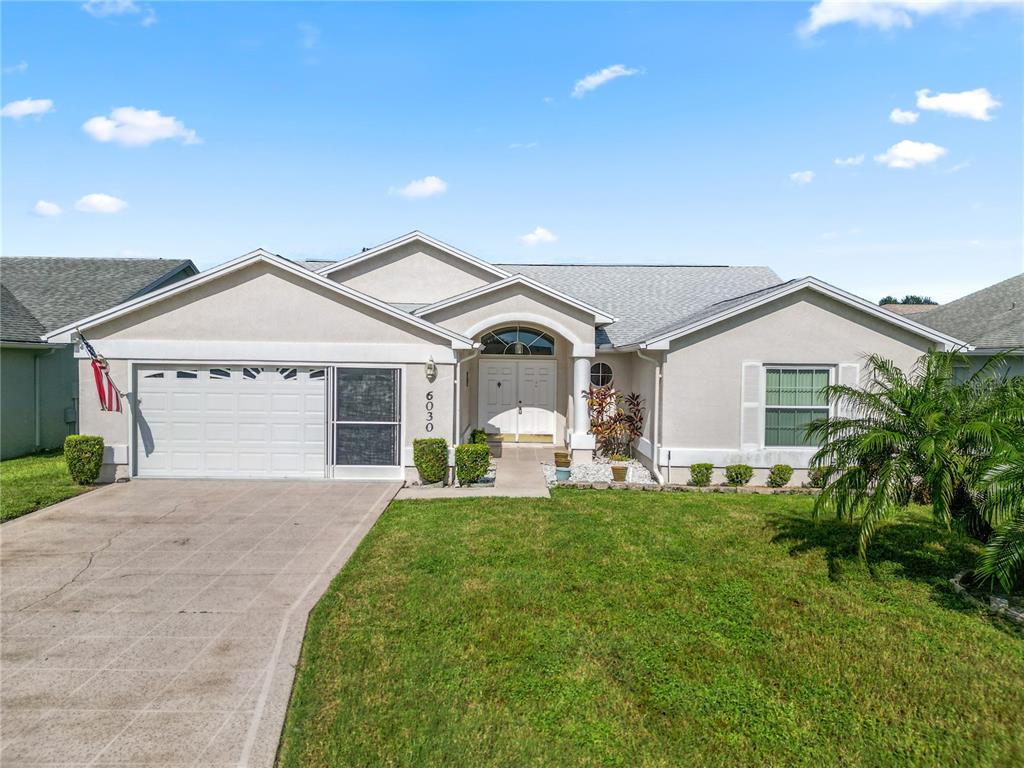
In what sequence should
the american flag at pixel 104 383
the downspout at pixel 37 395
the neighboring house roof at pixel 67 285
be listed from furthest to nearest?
the neighboring house roof at pixel 67 285 → the downspout at pixel 37 395 → the american flag at pixel 104 383

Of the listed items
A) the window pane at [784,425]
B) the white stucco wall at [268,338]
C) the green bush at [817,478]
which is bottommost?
the green bush at [817,478]

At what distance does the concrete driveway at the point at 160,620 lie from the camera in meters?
4.25

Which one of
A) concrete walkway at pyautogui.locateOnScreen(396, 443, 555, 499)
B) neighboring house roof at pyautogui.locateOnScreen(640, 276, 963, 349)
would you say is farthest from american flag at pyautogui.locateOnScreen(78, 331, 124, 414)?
neighboring house roof at pyautogui.locateOnScreen(640, 276, 963, 349)

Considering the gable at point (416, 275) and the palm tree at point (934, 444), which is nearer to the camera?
the palm tree at point (934, 444)

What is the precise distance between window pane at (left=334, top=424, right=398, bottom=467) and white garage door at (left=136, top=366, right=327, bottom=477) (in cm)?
40

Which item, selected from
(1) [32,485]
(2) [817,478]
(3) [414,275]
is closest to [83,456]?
(1) [32,485]

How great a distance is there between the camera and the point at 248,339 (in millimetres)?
12273

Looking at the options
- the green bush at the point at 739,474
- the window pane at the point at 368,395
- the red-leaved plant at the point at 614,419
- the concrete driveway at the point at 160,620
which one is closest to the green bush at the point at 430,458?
the window pane at the point at 368,395

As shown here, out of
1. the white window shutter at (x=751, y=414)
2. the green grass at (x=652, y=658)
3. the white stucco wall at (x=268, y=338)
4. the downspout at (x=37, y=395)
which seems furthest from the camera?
the downspout at (x=37, y=395)

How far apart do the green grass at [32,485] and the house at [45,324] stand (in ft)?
4.23

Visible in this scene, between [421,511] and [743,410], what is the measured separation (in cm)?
750

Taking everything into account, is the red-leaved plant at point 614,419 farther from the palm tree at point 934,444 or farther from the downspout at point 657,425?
the palm tree at point 934,444

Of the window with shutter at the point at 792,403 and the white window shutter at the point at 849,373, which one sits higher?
the white window shutter at the point at 849,373

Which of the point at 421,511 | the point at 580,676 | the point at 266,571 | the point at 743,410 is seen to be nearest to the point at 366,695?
the point at 580,676
